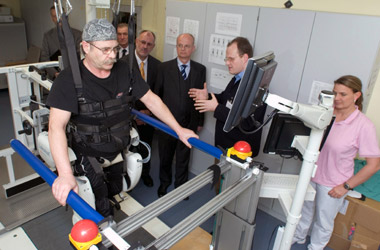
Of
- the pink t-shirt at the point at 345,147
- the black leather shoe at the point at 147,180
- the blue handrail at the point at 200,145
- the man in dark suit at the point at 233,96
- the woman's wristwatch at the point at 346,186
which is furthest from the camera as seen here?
the black leather shoe at the point at 147,180

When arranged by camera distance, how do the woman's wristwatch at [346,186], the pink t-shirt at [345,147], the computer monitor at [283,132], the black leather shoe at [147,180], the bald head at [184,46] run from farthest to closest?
the black leather shoe at [147,180] < the bald head at [184,46] < the woman's wristwatch at [346,186] < the pink t-shirt at [345,147] < the computer monitor at [283,132]

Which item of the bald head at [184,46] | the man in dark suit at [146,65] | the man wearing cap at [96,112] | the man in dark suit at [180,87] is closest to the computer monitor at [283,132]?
the man wearing cap at [96,112]

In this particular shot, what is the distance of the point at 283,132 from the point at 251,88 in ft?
1.29

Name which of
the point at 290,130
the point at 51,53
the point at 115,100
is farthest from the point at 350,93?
the point at 51,53

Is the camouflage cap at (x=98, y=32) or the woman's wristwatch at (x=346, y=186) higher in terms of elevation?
the camouflage cap at (x=98, y=32)

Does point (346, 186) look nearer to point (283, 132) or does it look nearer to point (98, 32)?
point (283, 132)

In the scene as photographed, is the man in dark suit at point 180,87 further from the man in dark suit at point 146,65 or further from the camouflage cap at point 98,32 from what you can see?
the camouflage cap at point 98,32

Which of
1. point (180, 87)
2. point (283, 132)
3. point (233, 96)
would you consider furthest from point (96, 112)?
point (180, 87)

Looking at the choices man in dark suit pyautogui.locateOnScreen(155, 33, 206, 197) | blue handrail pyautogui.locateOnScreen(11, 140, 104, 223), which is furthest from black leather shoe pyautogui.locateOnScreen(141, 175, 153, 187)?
blue handrail pyautogui.locateOnScreen(11, 140, 104, 223)

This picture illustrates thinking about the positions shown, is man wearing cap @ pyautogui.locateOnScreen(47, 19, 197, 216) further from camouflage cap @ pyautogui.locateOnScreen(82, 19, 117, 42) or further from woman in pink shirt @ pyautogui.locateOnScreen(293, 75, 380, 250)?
woman in pink shirt @ pyautogui.locateOnScreen(293, 75, 380, 250)

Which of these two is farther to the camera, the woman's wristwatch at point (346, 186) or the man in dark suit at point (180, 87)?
the man in dark suit at point (180, 87)

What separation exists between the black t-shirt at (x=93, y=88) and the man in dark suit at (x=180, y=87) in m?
1.09

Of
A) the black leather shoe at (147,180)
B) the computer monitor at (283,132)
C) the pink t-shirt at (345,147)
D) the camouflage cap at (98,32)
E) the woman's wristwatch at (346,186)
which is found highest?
the camouflage cap at (98,32)

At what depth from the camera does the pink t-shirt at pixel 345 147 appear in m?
2.10
